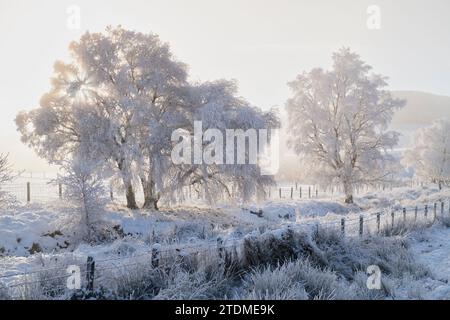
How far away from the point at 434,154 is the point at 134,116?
129 ft

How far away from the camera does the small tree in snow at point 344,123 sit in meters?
30.5

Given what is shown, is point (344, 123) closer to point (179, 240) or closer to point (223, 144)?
point (223, 144)

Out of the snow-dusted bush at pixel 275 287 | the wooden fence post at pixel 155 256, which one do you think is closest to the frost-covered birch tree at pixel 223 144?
the wooden fence post at pixel 155 256

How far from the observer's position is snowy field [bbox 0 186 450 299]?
25.1 feet

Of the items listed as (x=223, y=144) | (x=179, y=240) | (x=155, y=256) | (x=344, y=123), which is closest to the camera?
(x=155, y=256)

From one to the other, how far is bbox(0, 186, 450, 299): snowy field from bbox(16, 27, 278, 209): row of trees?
6.19ft

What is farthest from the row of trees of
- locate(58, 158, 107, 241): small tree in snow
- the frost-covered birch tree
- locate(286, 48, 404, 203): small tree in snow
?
locate(286, 48, 404, 203): small tree in snow

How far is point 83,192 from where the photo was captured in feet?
53.0

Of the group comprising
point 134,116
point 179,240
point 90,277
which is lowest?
point 179,240

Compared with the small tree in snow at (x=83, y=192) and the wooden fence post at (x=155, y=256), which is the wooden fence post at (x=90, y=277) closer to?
the wooden fence post at (x=155, y=256)

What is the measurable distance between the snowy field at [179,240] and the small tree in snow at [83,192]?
0.36 metres

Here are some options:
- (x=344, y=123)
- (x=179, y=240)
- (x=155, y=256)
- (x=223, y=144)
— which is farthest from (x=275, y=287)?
(x=344, y=123)

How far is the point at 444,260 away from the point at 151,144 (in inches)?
561
